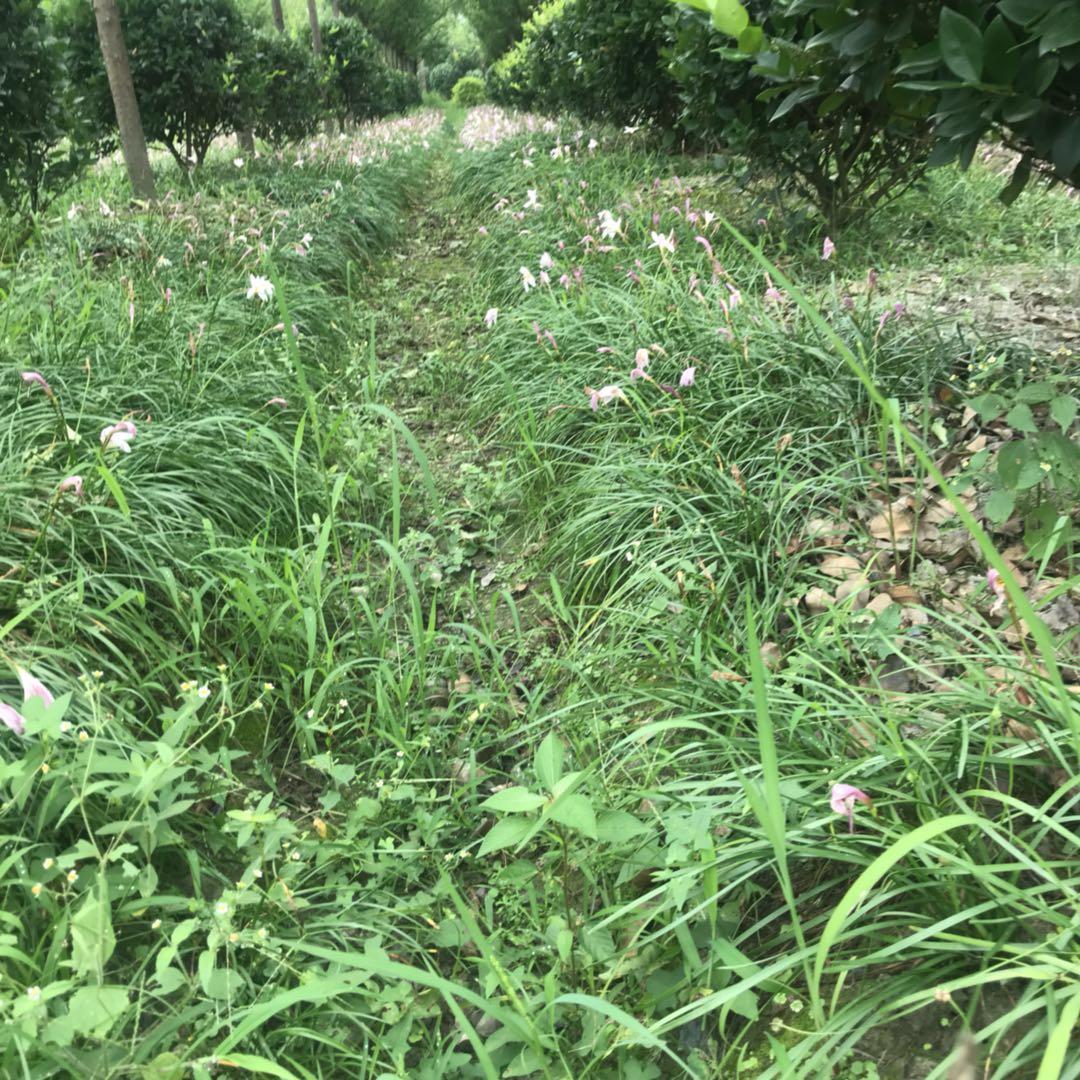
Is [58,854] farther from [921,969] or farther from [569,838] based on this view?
[921,969]

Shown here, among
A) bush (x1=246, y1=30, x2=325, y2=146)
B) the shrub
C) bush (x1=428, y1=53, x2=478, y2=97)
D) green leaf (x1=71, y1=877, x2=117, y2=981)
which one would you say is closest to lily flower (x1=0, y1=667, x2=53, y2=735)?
green leaf (x1=71, y1=877, x2=117, y2=981)

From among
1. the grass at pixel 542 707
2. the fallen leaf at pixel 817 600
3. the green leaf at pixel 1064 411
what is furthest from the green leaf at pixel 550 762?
the green leaf at pixel 1064 411

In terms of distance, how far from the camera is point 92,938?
1218mm

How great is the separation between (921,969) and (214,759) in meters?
1.45

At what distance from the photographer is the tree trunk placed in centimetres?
560

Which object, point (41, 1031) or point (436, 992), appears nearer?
point (41, 1031)

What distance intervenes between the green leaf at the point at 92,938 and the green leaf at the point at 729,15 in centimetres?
217

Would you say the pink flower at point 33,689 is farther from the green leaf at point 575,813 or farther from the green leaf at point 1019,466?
the green leaf at point 1019,466

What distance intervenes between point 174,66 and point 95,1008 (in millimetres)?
9330

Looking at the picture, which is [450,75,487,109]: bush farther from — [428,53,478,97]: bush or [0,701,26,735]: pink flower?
[0,701,26,735]: pink flower

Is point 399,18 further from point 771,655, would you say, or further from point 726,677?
point 726,677

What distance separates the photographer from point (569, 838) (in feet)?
5.26

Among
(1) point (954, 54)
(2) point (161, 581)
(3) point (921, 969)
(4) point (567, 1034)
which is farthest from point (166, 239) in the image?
(3) point (921, 969)

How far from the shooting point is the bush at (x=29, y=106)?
14.3 ft
